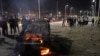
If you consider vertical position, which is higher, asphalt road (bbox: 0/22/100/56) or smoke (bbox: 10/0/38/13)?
smoke (bbox: 10/0/38/13)

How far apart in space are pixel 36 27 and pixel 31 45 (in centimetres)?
734

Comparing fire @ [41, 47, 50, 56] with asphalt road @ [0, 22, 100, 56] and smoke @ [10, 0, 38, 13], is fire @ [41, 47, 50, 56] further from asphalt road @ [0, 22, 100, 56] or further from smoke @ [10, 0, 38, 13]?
smoke @ [10, 0, 38, 13]

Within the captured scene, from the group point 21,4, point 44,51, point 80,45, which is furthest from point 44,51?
point 21,4

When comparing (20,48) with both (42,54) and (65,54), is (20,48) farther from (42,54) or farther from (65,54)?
(65,54)

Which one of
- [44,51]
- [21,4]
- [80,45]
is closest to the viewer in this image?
[44,51]

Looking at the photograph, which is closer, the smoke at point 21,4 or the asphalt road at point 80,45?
the asphalt road at point 80,45

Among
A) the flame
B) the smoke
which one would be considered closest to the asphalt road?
the flame

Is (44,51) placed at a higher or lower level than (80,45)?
higher

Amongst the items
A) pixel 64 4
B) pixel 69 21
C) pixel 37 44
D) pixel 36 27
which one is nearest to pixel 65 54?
pixel 36 27

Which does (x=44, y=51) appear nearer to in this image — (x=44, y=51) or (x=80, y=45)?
(x=44, y=51)

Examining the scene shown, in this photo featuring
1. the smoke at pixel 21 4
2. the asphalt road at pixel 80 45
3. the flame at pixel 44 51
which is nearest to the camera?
the flame at pixel 44 51

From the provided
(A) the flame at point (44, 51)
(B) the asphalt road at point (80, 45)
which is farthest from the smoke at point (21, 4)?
(A) the flame at point (44, 51)

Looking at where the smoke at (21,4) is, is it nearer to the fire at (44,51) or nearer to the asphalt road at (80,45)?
the asphalt road at (80,45)

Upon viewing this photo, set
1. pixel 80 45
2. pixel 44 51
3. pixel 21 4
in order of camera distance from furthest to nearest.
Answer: pixel 21 4
pixel 80 45
pixel 44 51
